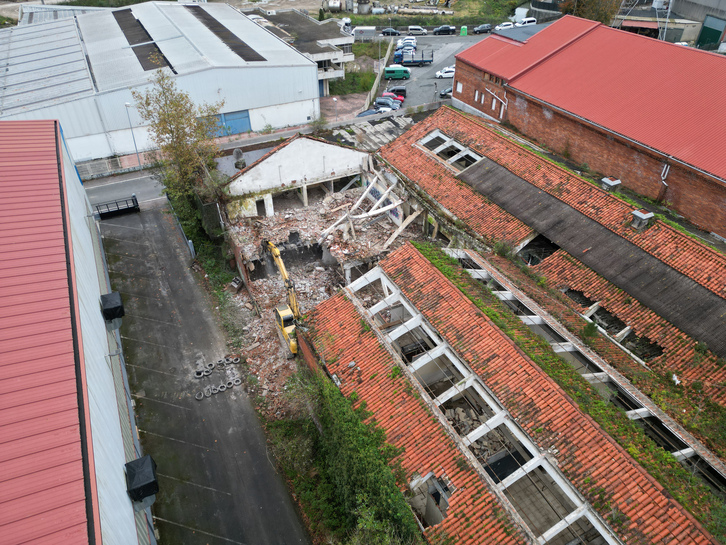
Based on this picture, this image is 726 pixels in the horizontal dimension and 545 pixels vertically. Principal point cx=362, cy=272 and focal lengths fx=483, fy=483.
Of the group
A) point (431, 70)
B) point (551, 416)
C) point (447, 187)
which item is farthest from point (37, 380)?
point (431, 70)

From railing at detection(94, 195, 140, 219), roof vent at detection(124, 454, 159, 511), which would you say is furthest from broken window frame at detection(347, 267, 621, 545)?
railing at detection(94, 195, 140, 219)

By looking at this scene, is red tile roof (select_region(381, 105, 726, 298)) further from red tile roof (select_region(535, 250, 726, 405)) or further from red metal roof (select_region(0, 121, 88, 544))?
red metal roof (select_region(0, 121, 88, 544))

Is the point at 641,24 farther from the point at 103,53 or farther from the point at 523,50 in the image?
the point at 103,53

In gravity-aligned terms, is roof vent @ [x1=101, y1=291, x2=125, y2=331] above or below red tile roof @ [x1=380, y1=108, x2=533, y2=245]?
below

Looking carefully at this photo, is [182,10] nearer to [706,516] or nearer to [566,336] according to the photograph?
[566,336]

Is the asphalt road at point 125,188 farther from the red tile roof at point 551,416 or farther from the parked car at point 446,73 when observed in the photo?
the parked car at point 446,73

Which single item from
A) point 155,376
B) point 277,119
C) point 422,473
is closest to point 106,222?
point 155,376
